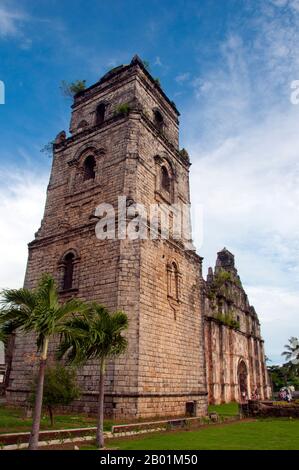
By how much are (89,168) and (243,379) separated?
21.5 metres

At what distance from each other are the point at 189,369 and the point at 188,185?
376 inches

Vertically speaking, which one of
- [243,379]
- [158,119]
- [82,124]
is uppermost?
[158,119]

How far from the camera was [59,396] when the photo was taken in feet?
31.7

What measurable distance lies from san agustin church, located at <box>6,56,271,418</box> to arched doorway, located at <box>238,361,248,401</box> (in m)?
13.6

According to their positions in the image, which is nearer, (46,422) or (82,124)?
(46,422)

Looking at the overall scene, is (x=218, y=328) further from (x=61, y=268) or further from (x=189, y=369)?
(x=61, y=268)

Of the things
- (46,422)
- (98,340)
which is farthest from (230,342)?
(98,340)

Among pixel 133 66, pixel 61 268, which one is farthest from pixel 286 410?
pixel 133 66

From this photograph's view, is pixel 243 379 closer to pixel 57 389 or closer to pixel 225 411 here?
pixel 225 411

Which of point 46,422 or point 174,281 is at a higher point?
point 174,281

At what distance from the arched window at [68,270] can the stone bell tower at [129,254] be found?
0.04 m

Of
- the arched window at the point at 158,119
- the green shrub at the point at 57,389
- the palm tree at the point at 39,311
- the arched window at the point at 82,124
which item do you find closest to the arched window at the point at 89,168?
the arched window at the point at 82,124

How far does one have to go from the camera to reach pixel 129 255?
13.3m

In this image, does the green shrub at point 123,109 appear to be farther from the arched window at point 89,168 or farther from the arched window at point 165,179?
the arched window at point 165,179
